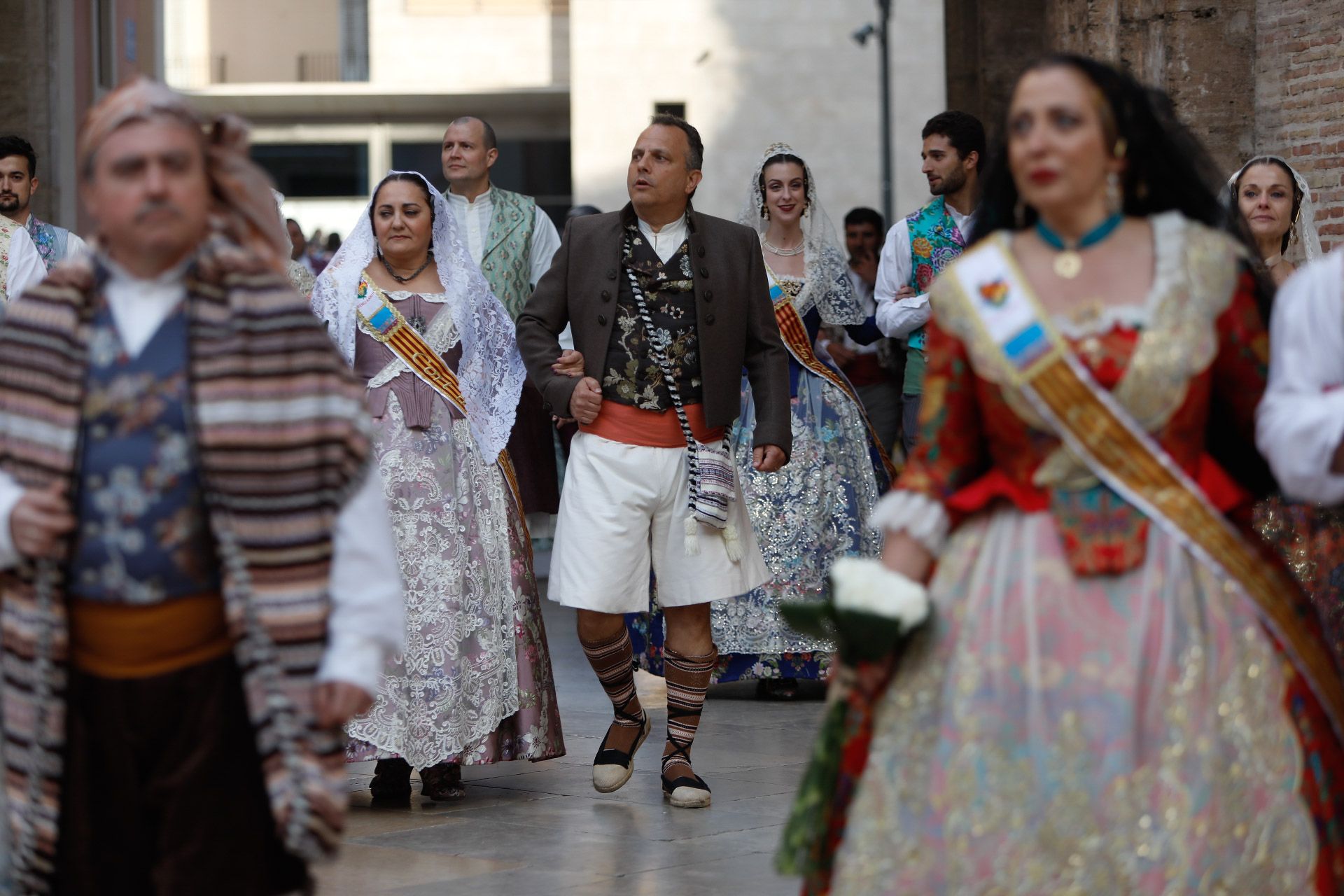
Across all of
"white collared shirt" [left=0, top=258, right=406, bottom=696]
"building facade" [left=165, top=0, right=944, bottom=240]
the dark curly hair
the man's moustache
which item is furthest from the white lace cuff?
"building facade" [left=165, top=0, right=944, bottom=240]

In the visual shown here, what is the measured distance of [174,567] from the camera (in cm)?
309

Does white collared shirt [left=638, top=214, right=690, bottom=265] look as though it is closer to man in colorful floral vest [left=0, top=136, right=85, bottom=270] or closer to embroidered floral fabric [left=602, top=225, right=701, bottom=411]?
embroidered floral fabric [left=602, top=225, right=701, bottom=411]

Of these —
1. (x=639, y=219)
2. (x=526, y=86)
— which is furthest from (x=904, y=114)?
(x=639, y=219)

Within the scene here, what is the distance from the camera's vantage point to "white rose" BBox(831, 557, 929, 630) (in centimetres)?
328

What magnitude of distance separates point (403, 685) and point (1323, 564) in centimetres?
284

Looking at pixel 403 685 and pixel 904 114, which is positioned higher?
pixel 904 114

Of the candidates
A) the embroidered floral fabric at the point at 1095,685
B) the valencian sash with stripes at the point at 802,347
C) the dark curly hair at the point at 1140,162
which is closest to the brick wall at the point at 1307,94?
the valencian sash with stripes at the point at 802,347

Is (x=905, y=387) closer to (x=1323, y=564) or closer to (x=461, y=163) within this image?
(x=461, y=163)

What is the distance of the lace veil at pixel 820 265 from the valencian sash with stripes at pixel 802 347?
10 centimetres

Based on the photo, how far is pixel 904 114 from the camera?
28.7 m

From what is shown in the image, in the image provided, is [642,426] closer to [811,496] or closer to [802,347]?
[802,347]

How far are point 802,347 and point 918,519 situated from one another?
5.11 metres

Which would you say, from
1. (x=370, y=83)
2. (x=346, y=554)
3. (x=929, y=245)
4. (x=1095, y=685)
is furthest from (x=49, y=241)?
(x=370, y=83)

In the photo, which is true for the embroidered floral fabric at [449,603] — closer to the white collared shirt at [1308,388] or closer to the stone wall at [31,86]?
the white collared shirt at [1308,388]
